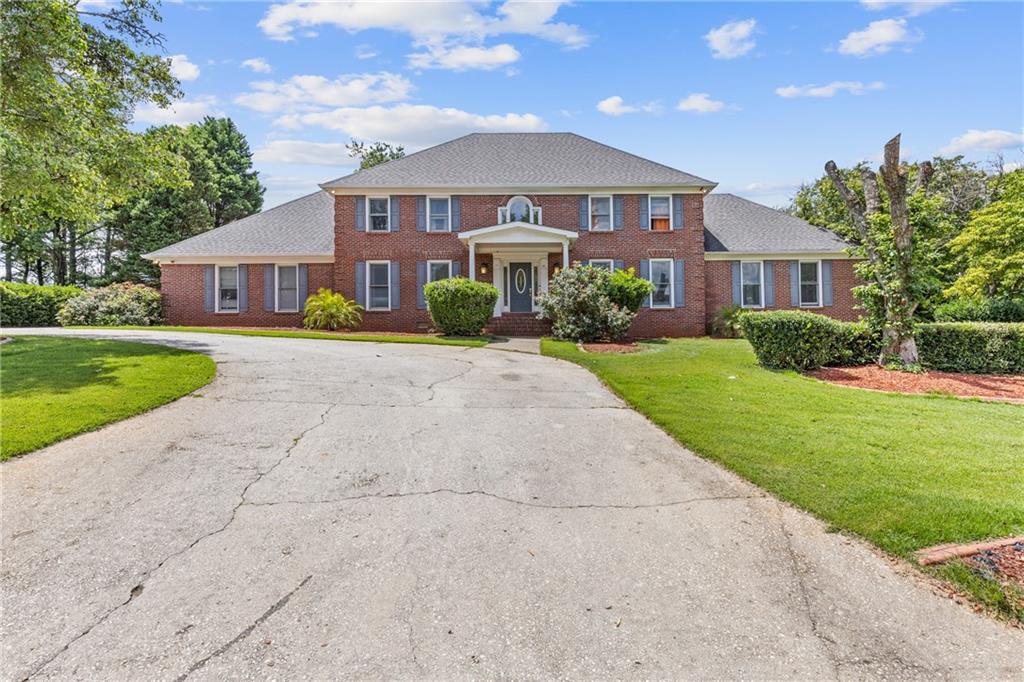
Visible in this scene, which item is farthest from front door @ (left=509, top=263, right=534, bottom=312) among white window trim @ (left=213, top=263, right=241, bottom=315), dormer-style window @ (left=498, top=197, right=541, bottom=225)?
white window trim @ (left=213, top=263, right=241, bottom=315)

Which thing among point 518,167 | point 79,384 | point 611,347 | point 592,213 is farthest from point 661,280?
point 79,384

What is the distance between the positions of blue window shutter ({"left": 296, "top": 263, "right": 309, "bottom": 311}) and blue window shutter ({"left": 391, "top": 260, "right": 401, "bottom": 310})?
362 centimetres

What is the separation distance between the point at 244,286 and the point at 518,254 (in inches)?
430

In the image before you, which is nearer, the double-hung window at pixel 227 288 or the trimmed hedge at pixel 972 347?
the trimmed hedge at pixel 972 347

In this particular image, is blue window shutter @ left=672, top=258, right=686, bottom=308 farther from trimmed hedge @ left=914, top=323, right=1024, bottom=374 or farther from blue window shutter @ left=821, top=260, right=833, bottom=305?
trimmed hedge @ left=914, top=323, right=1024, bottom=374

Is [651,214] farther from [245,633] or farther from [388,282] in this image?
[245,633]

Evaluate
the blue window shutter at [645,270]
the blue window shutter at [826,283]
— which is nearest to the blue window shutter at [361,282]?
the blue window shutter at [645,270]

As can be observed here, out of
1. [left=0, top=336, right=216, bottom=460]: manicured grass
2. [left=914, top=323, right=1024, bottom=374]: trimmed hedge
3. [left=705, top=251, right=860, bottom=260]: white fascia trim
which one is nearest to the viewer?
[left=0, top=336, right=216, bottom=460]: manicured grass

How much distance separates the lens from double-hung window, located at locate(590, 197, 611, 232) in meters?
20.9

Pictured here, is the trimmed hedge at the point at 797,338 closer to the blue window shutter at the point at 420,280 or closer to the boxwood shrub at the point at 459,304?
the boxwood shrub at the point at 459,304

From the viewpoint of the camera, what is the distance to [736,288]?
21.7m

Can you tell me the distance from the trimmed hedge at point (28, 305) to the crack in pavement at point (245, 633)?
26.8 m

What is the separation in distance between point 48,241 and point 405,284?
98.2 feet

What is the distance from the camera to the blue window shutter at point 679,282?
2088 centimetres
